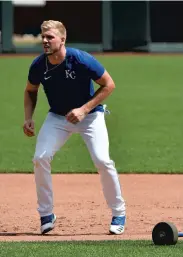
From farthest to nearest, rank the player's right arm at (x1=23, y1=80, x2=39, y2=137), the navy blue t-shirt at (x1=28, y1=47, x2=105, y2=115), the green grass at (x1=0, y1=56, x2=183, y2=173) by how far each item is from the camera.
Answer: the green grass at (x1=0, y1=56, x2=183, y2=173), the player's right arm at (x1=23, y1=80, x2=39, y2=137), the navy blue t-shirt at (x1=28, y1=47, x2=105, y2=115)

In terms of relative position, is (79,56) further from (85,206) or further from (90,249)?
(85,206)

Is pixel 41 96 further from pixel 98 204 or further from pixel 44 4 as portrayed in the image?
pixel 44 4

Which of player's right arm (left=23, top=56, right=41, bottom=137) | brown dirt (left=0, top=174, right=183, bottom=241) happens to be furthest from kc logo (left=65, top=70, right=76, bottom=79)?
brown dirt (left=0, top=174, right=183, bottom=241)

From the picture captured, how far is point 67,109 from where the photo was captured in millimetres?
7914

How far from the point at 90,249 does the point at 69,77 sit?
5.21 ft

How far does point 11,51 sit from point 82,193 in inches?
1050

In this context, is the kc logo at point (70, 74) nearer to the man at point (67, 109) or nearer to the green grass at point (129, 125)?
the man at point (67, 109)

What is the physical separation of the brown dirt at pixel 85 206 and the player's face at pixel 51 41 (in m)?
1.58

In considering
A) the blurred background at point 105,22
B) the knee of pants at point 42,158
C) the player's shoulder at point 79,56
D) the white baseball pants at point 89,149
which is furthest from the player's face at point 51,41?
the blurred background at point 105,22

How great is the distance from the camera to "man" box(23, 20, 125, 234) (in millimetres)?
7676

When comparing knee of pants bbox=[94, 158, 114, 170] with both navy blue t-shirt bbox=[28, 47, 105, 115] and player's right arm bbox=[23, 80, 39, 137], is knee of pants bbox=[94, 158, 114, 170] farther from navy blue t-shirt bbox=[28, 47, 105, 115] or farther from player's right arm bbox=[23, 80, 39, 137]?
player's right arm bbox=[23, 80, 39, 137]

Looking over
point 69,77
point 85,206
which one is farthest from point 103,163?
point 85,206

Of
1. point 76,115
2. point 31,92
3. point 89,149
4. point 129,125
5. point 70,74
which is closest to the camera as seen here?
Result: point 76,115

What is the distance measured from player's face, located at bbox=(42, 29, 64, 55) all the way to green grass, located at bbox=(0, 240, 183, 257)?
1598mm
